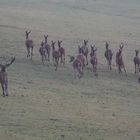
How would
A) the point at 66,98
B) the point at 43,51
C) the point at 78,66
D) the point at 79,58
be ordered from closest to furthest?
the point at 66,98, the point at 78,66, the point at 79,58, the point at 43,51

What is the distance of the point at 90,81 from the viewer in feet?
90.5

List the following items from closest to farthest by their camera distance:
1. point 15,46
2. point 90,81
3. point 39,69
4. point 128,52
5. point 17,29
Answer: point 90,81 → point 39,69 → point 15,46 → point 128,52 → point 17,29

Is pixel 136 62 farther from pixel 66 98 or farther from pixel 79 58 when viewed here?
pixel 66 98

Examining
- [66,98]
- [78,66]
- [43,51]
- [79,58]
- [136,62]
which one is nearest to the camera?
[66,98]

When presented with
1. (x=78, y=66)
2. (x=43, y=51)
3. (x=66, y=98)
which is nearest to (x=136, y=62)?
(x=78, y=66)

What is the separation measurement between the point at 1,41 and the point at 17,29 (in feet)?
27.9

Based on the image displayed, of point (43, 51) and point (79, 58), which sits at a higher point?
point (43, 51)

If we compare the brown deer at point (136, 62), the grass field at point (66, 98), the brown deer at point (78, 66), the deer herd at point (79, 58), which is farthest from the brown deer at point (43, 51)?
the brown deer at point (136, 62)

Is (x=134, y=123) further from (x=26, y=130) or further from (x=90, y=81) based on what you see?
(x=90, y=81)

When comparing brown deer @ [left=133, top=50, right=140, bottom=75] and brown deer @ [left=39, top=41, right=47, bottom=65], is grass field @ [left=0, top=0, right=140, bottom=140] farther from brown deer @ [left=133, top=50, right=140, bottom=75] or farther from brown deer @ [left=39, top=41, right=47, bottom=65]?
brown deer @ [left=133, top=50, right=140, bottom=75]

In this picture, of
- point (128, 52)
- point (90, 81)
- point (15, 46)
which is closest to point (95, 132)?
point (90, 81)

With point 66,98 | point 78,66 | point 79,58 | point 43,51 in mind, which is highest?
point 43,51

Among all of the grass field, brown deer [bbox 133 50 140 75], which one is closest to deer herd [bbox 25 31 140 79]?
brown deer [bbox 133 50 140 75]

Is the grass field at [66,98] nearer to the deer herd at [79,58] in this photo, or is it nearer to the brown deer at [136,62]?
the deer herd at [79,58]
